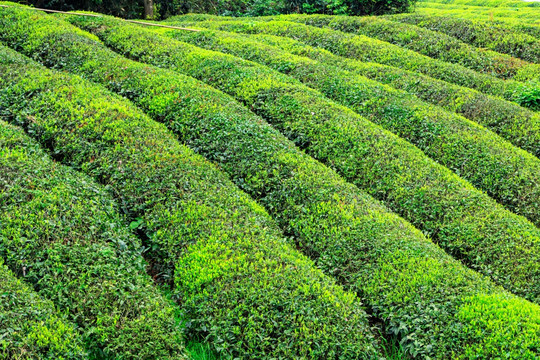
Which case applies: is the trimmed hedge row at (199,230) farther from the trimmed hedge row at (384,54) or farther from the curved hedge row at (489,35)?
the curved hedge row at (489,35)

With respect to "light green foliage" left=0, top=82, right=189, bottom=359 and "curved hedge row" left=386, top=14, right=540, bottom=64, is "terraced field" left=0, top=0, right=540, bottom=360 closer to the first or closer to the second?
"light green foliage" left=0, top=82, right=189, bottom=359

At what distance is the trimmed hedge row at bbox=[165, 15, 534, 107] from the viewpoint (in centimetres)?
1480

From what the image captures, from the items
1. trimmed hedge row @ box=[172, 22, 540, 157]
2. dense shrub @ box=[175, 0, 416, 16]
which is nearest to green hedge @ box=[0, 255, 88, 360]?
trimmed hedge row @ box=[172, 22, 540, 157]

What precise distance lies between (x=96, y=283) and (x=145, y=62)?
9865 millimetres

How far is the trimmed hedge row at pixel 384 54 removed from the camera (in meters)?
14.8

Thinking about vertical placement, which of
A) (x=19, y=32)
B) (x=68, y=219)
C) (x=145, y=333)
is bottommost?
(x=145, y=333)

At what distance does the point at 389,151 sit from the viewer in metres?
10.4

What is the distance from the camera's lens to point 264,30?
65.4 feet

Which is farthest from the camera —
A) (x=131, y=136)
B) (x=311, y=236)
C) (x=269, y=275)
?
(x=131, y=136)

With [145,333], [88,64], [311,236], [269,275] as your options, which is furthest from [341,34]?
[145,333]

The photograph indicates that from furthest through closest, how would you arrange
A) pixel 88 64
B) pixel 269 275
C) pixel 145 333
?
pixel 88 64 < pixel 269 275 < pixel 145 333

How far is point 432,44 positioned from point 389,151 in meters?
9.41

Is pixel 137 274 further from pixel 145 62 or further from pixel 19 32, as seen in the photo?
pixel 19 32

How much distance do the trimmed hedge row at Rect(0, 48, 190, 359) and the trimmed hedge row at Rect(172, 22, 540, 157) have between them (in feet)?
31.6
